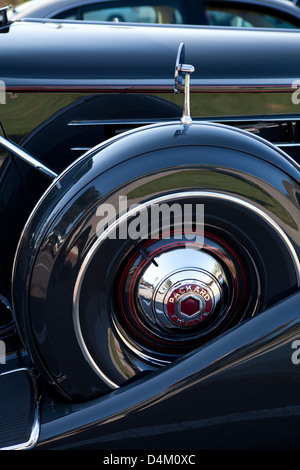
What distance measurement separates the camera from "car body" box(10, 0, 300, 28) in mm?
4246

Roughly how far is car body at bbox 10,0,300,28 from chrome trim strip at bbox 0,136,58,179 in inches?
114

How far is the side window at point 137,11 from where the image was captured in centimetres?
425

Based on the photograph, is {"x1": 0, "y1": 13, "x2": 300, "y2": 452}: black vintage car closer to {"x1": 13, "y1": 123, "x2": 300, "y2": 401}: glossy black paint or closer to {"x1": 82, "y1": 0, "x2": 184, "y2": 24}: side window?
{"x1": 13, "y1": 123, "x2": 300, "y2": 401}: glossy black paint

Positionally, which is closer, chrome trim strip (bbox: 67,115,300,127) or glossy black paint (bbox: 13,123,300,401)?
glossy black paint (bbox: 13,123,300,401)

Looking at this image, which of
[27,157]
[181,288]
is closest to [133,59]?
[27,157]

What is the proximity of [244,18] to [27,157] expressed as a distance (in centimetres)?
347

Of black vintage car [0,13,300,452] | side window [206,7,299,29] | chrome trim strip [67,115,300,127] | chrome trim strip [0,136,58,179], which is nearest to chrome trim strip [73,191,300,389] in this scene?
black vintage car [0,13,300,452]

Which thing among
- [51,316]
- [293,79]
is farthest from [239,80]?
[51,316]

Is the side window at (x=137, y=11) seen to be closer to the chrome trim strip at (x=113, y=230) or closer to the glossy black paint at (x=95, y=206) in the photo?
the glossy black paint at (x=95, y=206)

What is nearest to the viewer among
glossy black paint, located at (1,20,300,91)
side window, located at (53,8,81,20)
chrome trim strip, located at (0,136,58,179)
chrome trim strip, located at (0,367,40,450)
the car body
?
chrome trim strip, located at (0,367,40,450)

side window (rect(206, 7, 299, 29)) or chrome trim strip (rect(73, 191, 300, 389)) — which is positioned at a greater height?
side window (rect(206, 7, 299, 29))

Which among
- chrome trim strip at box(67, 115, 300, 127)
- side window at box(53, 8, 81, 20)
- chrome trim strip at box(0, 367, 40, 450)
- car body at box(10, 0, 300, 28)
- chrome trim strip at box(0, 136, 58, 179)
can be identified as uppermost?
car body at box(10, 0, 300, 28)

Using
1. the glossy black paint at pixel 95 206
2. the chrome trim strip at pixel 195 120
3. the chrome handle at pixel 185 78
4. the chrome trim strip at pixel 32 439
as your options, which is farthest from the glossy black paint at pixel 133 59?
the chrome trim strip at pixel 32 439

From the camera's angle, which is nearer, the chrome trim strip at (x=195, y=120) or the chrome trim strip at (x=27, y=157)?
the chrome trim strip at (x=27, y=157)
